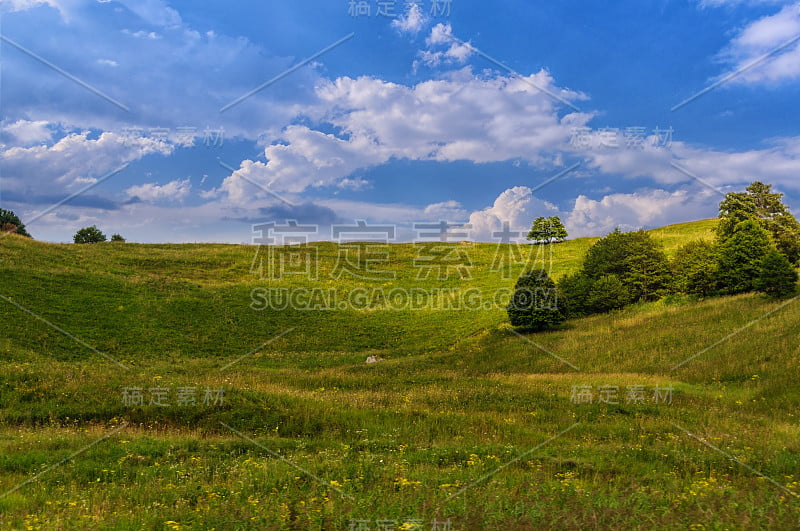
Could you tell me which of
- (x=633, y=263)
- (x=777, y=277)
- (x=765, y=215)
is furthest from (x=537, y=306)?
(x=765, y=215)

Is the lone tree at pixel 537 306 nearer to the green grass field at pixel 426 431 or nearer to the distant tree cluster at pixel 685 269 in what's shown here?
the distant tree cluster at pixel 685 269

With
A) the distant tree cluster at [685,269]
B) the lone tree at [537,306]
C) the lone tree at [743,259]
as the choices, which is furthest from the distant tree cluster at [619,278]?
the lone tree at [743,259]

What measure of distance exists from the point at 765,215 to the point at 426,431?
175 ft

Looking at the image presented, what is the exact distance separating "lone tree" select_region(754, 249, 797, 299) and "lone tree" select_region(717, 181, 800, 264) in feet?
45.4

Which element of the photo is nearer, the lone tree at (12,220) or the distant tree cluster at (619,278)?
the distant tree cluster at (619,278)

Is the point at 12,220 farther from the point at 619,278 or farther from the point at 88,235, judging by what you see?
the point at 619,278

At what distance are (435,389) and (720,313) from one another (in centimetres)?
2190

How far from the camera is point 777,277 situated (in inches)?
1165

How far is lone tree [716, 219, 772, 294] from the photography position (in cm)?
3397

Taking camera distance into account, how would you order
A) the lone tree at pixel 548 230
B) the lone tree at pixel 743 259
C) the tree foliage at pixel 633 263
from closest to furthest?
the lone tree at pixel 743 259 → the tree foliage at pixel 633 263 → the lone tree at pixel 548 230

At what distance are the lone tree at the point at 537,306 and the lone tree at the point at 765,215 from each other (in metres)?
20.1

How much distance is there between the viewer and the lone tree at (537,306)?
116 feet

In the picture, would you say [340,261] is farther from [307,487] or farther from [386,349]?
[307,487]

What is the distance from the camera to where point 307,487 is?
7711mm
